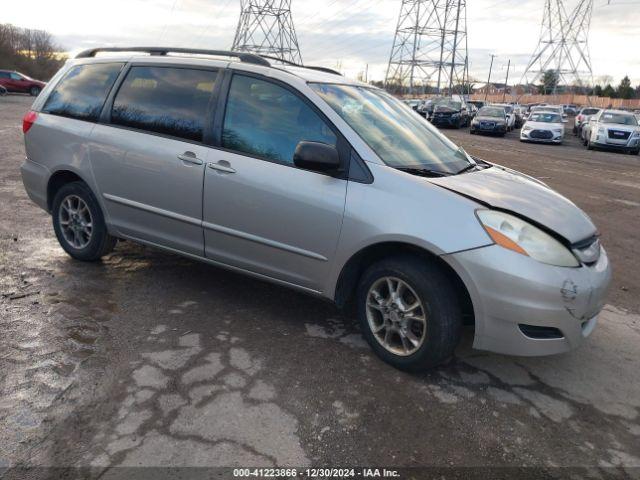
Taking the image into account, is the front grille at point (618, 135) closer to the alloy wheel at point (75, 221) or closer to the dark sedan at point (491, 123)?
the dark sedan at point (491, 123)

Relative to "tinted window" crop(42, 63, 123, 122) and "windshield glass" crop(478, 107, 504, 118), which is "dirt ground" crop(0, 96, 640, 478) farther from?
"windshield glass" crop(478, 107, 504, 118)

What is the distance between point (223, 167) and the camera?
373 centimetres

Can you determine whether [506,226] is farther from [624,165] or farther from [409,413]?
[624,165]

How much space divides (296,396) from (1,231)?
14.6 feet

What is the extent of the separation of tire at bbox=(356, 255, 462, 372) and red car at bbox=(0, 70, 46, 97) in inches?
1695

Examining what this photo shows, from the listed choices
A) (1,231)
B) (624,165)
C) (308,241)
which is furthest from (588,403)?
(624,165)

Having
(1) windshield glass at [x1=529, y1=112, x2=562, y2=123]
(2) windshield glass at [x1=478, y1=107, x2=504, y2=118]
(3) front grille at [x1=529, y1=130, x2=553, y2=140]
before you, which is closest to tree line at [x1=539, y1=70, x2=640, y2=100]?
(2) windshield glass at [x1=478, y1=107, x2=504, y2=118]

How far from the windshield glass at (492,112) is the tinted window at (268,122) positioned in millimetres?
25946

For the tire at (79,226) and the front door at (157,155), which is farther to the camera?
the tire at (79,226)

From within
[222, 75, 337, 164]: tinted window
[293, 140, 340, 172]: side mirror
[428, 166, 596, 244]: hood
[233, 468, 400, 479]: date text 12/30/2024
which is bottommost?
[233, 468, 400, 479]: date text 12/30/2024

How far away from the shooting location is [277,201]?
11.5ft

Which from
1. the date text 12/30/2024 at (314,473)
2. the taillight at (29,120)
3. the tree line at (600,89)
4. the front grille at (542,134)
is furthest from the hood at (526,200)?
the tree line at (600,89)

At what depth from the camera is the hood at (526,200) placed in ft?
10.3

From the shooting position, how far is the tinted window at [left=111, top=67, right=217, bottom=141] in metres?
3.98
